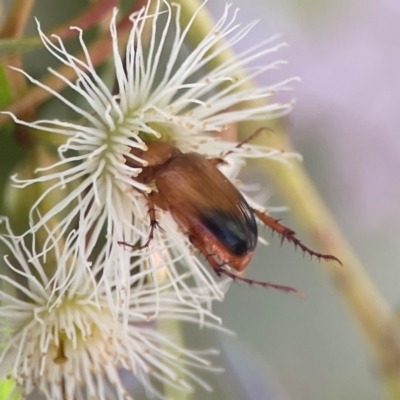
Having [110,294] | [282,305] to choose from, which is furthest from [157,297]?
[282,305]

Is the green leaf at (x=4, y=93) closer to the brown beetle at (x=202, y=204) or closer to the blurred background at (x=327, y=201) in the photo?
the brown beetle at (x=202, y=204)

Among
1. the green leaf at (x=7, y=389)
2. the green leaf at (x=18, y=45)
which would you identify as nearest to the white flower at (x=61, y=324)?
the green leaf at (x=7, y=389)

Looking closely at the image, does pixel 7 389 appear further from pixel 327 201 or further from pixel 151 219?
pixel 327 201

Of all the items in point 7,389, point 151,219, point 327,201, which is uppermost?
point 327,201

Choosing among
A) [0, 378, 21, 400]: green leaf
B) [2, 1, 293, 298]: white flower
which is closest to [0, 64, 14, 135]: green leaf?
[2, 1, 293, 298]: white flower

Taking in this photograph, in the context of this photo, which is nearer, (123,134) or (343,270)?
(123,134)

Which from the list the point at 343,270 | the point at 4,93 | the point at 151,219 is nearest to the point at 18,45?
the point at 4,93

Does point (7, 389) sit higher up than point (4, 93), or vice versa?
point (4, 93)
